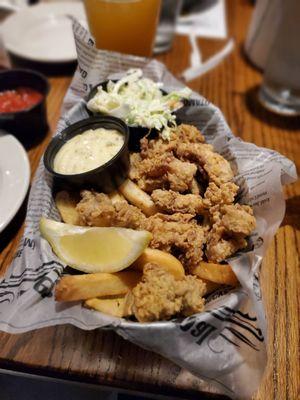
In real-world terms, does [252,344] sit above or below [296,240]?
above

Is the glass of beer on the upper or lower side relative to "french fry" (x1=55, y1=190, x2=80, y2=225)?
upper

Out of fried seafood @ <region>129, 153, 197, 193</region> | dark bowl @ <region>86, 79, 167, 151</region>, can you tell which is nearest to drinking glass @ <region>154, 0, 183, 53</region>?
dark bowl @ <region>86, 79, 167, 151</region>

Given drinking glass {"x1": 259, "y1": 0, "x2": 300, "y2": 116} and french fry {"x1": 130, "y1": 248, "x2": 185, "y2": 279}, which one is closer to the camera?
french fry {"x1": 130, "y1": 248, "x2": 185, "y2": 279}

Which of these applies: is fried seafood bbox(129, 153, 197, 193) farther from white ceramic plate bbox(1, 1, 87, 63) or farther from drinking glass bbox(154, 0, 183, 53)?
drinking glass bbox(154, 0, 183, 53)

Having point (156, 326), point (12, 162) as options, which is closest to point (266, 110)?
point (12, 162)

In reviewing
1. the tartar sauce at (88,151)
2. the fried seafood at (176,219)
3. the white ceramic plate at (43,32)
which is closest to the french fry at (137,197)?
the fried seafood at (176,219)

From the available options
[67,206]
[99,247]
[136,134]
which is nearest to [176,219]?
[99,247]

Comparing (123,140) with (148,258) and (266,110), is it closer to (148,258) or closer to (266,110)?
(148,258)
